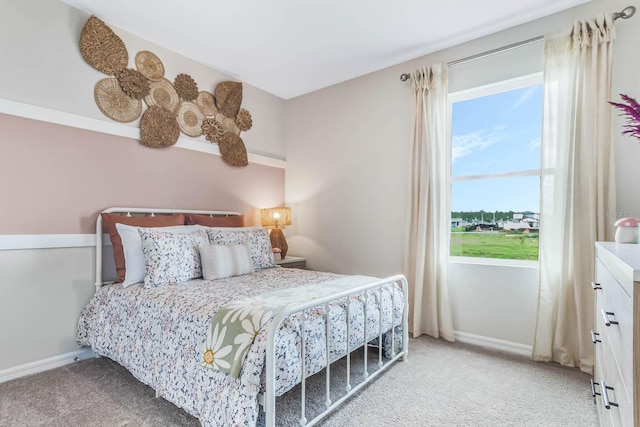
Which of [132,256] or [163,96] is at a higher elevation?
[163,96]

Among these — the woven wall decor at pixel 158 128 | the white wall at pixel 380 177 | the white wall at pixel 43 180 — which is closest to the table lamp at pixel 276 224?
the white wall at pixel 380 177

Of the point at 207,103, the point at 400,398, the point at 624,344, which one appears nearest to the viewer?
the point at 624,344

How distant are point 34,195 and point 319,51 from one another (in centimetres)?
261

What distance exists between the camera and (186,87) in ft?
10.3

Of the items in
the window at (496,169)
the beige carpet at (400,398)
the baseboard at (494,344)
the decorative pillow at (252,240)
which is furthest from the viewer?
the decorative pillow at (252,240)

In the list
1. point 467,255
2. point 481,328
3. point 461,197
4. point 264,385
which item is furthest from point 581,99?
point 264,385

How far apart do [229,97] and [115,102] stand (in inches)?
45.9

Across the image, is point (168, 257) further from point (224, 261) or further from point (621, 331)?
point (621, 331)

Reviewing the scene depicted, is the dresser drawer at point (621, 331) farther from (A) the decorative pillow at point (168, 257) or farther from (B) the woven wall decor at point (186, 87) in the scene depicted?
(B) the woven wall decor at point (186, 87)

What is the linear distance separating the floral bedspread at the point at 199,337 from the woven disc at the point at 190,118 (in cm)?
162

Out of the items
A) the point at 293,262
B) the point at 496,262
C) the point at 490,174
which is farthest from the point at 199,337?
the point at 490,174

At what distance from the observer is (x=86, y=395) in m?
1.96

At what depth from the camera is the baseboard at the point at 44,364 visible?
7.02 feet

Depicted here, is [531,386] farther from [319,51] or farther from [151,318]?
[319,51]
